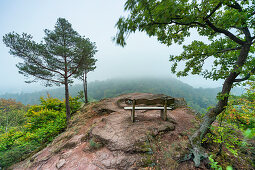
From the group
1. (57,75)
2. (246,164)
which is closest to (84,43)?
(57,75)

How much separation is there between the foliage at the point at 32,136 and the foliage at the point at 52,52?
266 cm

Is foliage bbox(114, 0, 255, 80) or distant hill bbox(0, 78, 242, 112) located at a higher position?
foliage bbox(114, 0, 255, 80)

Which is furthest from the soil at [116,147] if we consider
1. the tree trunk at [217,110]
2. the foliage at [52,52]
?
the foliage at [52,52]

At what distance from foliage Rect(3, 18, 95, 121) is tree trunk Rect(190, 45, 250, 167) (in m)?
8.22

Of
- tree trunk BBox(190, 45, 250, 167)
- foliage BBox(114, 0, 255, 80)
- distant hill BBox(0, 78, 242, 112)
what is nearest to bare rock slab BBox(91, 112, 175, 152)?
tree trunk BBox(190, 45, 250, 167)

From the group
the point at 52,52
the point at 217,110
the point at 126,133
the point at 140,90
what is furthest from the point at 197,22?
the point at 140,90

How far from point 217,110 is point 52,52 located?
9924 millimetres

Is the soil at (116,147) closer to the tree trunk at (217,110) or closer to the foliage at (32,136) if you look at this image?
the tree trunk at (217,110)

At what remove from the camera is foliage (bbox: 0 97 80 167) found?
4816 millimetres

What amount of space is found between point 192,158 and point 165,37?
13.1ft

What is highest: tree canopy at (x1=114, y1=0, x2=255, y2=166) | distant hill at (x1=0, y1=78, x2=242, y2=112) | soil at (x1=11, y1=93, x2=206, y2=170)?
tree canopy at (x1=114, y1=0, x2=255, y2=166)

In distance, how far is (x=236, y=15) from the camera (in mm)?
1939

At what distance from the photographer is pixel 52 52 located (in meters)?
6.70

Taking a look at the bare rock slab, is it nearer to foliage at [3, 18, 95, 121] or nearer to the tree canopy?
the tree canopy
